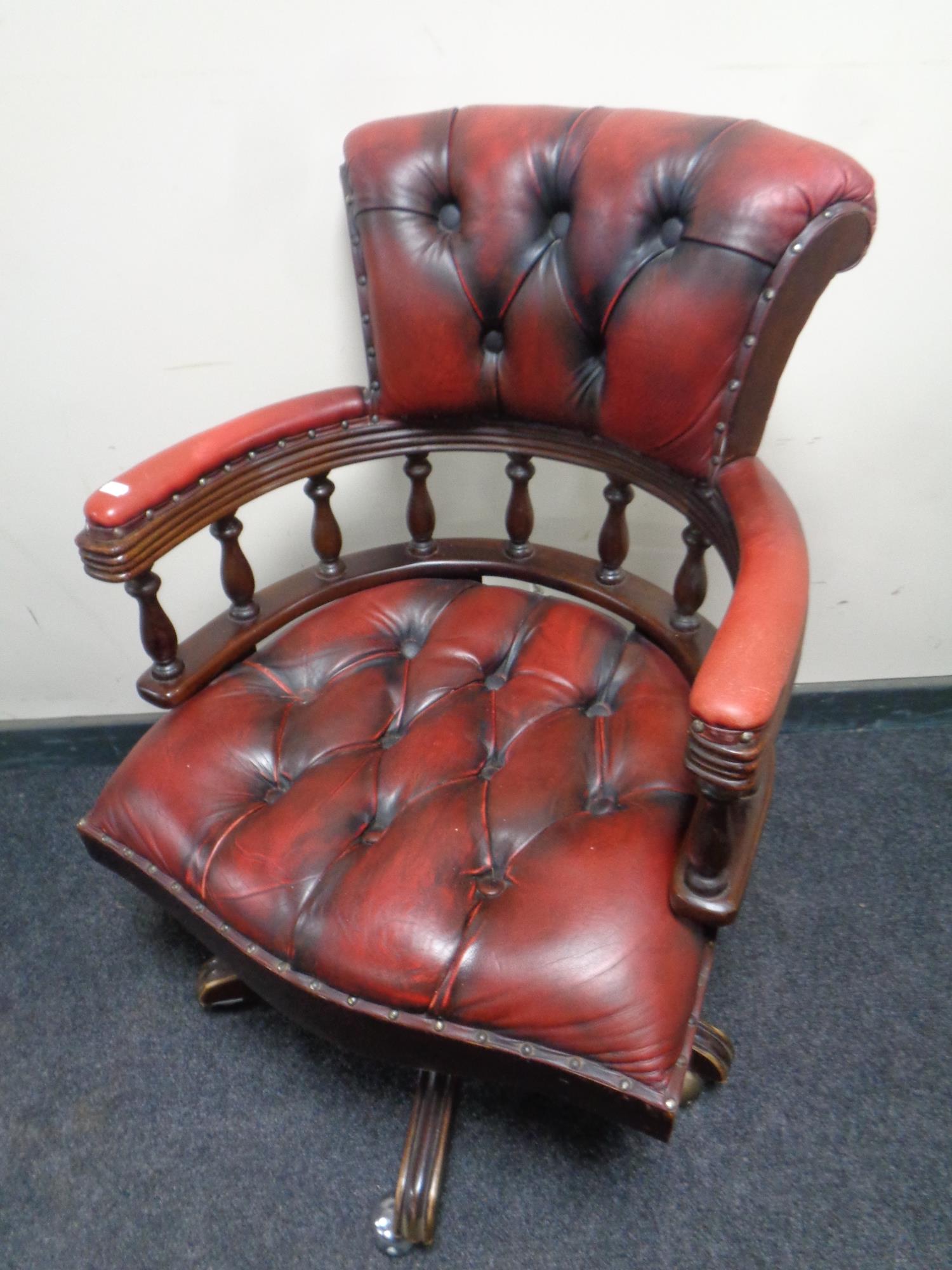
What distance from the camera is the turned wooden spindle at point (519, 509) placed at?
107 centimetres

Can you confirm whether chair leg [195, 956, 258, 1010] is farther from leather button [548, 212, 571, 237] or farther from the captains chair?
leather button [548, 212, 571, 237]

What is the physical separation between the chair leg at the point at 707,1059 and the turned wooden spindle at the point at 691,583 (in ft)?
1.60

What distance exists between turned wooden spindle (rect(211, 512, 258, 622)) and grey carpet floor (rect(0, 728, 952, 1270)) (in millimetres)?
586

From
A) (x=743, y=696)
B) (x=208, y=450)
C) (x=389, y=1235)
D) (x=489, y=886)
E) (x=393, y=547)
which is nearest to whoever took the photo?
(x=743, y=696)

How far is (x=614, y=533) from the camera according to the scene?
1.04 m

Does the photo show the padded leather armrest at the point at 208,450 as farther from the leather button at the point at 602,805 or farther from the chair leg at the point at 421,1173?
the chair leg at the point at 421,1173

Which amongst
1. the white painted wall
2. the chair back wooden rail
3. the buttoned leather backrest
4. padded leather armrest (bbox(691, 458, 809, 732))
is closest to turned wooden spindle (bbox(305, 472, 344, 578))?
the chair back wooden rail

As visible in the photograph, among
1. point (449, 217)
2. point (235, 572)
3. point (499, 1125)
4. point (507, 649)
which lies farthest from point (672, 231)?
point (499, 1125)

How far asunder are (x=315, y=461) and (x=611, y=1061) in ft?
2.27

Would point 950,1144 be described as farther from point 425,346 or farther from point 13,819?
point 13,819

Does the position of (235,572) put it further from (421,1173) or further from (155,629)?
(421,1173)

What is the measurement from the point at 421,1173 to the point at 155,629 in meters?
0.69

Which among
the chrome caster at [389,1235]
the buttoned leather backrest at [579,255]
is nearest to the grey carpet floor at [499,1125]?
the chrome caster at [389,1235]

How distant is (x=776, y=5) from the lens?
946 millimetres
